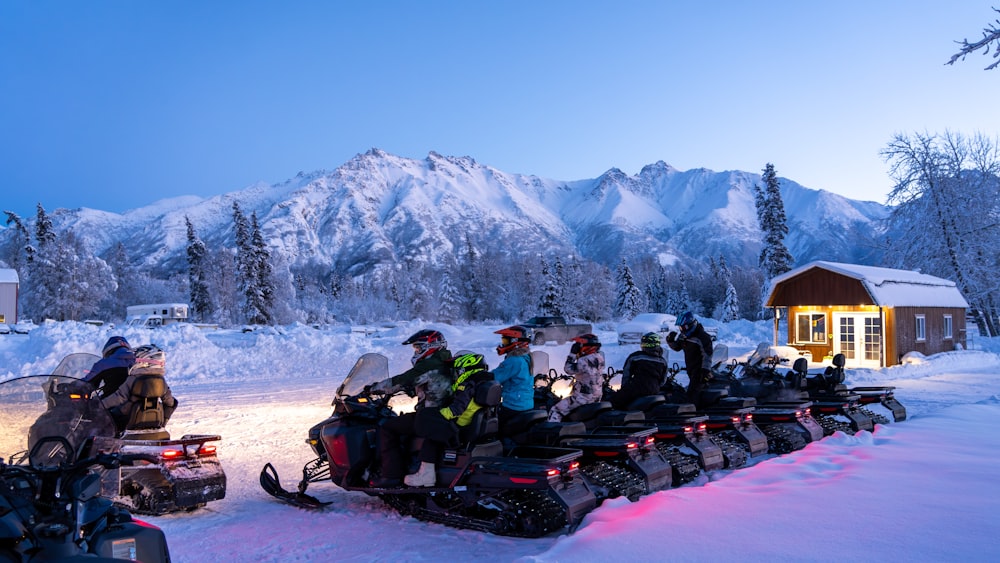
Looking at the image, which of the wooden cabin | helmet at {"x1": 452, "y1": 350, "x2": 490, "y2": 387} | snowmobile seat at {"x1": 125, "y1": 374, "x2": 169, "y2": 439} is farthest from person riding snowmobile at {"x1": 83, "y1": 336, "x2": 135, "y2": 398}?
the wooden cabin

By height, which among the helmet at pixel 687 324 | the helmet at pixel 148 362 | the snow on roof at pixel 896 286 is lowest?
the helmet at pixel 148 362

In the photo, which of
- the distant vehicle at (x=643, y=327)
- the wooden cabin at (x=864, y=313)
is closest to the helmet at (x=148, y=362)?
the wooden cabin at (x=864, y=313)

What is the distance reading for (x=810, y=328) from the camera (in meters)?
25.9

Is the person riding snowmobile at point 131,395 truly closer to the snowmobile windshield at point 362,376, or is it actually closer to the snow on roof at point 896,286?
the snowmobile windshield at point 362,376

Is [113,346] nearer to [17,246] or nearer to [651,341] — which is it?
[651,341]

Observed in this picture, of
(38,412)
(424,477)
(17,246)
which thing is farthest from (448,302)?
(38,412)

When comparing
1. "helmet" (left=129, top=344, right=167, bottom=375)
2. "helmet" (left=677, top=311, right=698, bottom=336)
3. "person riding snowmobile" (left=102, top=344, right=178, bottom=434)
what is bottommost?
"person riding snowmobile" (left=102, top=344, right=178, bottom=434)

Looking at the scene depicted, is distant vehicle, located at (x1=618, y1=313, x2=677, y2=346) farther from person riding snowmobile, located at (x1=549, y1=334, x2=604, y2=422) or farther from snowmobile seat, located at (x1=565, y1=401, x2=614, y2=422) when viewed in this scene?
snowmobile seat, located at (x1=565, y1=401, x2=614, y2=422)

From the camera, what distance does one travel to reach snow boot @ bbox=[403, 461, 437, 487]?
6691 millimetres

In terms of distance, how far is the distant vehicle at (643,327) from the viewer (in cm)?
3198

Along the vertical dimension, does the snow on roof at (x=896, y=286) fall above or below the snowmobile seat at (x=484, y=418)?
above

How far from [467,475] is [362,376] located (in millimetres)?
1958

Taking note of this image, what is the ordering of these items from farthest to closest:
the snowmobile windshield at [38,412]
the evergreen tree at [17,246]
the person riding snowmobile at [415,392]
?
the evergreen tree at [17,246] < the person riding snowmobile at [415,392] < the snowmobile windshield at [38,412]

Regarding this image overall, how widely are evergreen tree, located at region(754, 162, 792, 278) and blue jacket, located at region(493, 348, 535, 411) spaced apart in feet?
137
